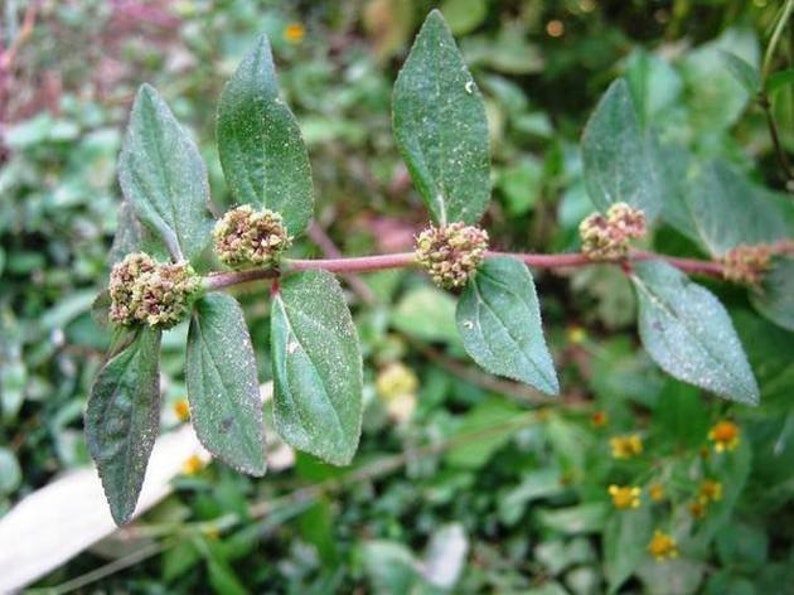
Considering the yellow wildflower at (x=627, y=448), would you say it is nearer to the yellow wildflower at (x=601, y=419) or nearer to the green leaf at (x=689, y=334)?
the yellow wildflower at (x=601, y=419)

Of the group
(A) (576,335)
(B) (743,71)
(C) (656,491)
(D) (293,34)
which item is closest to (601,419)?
(C) (656,491)

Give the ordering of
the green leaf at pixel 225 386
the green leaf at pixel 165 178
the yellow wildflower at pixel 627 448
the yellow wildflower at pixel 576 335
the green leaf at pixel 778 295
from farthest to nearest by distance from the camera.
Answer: the yellow wildflower at pixel 576 335 < the yellow wildflower at pixel 627 448 < the green leaf at pixel 778 295 < the green leaf at pixel 165 178 < the green leaf at pixel 225 386

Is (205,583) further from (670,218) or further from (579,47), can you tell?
(579,47)

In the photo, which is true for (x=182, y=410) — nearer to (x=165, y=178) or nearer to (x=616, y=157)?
(x=165, y=178)

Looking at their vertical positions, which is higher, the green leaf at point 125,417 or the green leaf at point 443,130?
the green leaf at point 443,130

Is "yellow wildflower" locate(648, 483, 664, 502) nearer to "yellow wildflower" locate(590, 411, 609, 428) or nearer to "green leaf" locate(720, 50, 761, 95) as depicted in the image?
"yellow wildflower" locate(590, 411, 609, 428)

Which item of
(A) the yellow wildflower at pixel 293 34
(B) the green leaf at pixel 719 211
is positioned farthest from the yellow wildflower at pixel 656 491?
(A) the yellow wildflower at pixel 293 34
